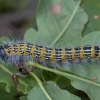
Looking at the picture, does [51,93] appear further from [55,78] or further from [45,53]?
[45,53]

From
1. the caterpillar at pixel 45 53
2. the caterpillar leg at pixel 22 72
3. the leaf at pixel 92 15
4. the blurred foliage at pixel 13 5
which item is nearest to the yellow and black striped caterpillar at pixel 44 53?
the caterpillar at pixel 45 53

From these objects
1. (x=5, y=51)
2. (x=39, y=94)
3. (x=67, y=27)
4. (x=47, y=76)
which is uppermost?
(x=67, y=27)

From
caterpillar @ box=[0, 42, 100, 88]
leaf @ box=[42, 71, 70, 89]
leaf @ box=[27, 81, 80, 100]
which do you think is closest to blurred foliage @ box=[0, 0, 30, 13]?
caterpillar @ box=[0, 42, 100, 88]

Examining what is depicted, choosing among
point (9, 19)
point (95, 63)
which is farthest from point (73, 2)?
point (9, 19)

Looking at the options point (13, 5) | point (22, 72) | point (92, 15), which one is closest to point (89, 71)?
point (22, 72)

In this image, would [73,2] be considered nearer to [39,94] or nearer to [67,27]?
[67,27]

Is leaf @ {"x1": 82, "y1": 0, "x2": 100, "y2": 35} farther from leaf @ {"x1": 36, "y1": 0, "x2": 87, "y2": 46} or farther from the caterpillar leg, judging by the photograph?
the caterpillar leg
